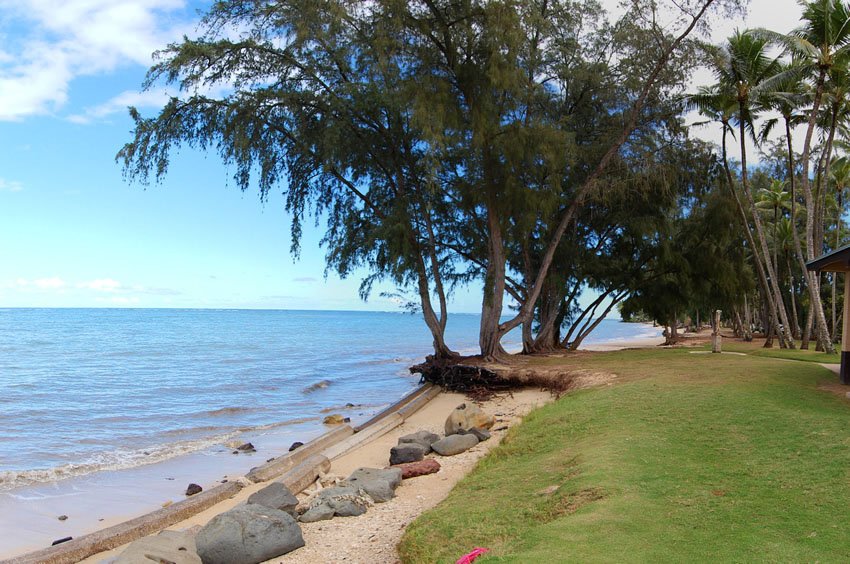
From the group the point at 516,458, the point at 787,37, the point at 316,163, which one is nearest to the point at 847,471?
the point at 516,458

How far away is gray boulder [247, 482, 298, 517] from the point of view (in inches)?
296

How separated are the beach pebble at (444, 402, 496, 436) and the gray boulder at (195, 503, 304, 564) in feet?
18.3

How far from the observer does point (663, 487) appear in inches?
239

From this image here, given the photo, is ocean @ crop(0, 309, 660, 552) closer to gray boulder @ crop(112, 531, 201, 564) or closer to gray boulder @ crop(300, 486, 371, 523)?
gray boulder @ crop(300, 486, 371, 523)

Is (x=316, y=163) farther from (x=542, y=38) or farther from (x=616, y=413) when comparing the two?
(x=616, y=413)

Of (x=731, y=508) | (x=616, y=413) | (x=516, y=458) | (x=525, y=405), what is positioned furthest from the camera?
(x=525, y=405)

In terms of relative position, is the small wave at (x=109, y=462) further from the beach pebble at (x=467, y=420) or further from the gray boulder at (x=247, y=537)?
the gray boulder at (x=247, y=537)

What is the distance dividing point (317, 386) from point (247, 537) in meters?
18.0

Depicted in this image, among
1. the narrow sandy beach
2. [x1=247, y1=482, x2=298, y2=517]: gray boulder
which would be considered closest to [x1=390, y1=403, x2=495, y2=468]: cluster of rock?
the narrow sandy beach

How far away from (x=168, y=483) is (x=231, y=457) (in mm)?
1921

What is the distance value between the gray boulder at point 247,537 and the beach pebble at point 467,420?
558cm

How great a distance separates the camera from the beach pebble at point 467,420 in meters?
11.9

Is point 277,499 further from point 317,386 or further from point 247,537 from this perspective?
point 317,386

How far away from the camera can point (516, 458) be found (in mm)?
8578
